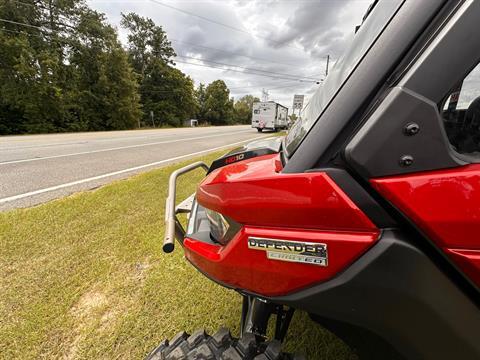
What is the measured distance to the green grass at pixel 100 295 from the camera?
1.73 metres

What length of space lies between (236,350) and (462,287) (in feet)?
2.46

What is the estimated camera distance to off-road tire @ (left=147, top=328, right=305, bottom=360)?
3.04 feet

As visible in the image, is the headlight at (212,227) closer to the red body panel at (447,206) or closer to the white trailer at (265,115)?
the red body panel at (447,206)

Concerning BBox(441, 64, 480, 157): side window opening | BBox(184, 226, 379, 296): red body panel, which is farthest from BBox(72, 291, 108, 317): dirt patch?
BBox(441, 64, 480, 157): side window opening

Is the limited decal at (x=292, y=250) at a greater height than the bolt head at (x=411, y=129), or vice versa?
the bolt head at (x=411, y=129)

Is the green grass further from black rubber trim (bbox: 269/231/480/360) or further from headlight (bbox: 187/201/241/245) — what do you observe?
Result: black rubber trim (bbox: 269/231/480/360)

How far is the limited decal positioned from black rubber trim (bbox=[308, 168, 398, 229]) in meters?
0.15

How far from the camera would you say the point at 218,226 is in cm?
103

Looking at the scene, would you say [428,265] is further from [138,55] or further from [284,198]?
[138,55]

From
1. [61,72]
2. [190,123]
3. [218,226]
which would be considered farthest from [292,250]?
[190,123]

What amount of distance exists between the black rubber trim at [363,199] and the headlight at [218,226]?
0.43m

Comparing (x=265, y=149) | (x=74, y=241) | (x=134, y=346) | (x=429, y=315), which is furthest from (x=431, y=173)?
(x=74, y=241)

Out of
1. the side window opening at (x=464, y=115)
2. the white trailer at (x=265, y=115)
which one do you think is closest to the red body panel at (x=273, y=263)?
the side window opening at (x=464, y=115)

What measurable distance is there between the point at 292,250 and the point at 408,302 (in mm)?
325
